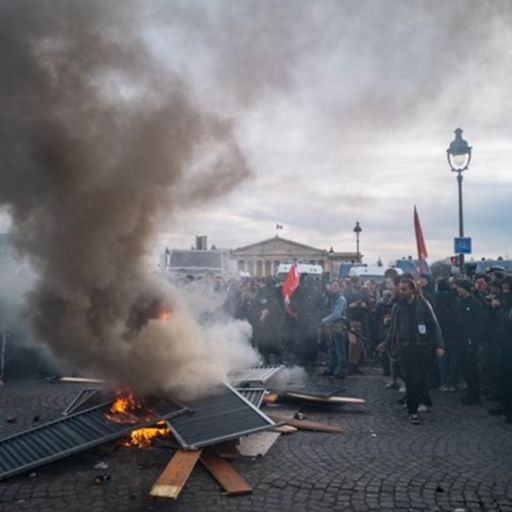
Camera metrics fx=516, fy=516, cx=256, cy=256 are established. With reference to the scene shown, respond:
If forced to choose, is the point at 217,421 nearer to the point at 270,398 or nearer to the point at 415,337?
the point at 270,398

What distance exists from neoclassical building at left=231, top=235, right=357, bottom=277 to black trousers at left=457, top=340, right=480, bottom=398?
46.6m

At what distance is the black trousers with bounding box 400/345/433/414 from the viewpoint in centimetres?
720

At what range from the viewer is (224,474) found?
16.5ft

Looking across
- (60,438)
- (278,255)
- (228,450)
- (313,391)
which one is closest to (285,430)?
(228,450)

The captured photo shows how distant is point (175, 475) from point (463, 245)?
31.7ft

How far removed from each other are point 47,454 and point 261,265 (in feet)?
184

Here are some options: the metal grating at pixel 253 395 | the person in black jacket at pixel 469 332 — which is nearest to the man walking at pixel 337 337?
the person in black jacket at pixel 469 332

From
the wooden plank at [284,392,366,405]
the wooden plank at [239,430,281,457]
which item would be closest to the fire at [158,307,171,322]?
the wooden plank at [239,430,281,457]

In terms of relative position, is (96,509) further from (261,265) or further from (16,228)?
(261,265)

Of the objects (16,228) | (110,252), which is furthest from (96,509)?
(16,228)

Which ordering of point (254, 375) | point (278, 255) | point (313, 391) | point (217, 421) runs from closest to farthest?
point (217, 421) → point (313, 391) → point (254, 375) → point (278, 255)

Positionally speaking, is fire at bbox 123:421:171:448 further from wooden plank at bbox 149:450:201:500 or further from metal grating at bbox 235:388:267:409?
metal grating at bbox 235:388:267:409

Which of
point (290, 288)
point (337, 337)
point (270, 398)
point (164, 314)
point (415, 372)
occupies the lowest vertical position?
point (270, 398)

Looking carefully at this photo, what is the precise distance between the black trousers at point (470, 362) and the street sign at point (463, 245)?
4316 mm
